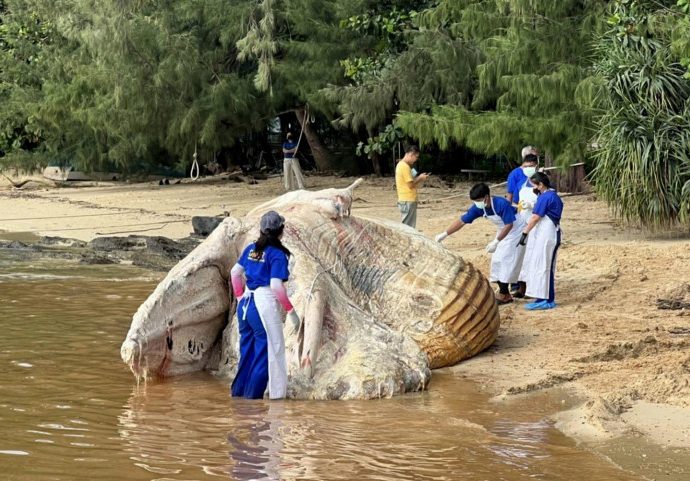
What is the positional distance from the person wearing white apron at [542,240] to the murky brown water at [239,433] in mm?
2478

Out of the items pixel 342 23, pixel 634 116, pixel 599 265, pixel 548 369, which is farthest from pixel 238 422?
pixel 342 23

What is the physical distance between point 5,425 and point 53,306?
210 inches

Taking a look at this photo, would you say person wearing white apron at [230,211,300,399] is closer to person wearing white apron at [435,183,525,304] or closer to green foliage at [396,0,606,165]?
person wearing white apron at [435,183,525,304]

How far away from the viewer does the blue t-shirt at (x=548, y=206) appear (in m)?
11.8

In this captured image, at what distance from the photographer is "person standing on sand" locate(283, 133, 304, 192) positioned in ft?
86.4

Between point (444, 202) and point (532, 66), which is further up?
point (532, 66)

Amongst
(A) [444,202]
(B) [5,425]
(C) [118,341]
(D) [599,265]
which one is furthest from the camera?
(A) [444,202]

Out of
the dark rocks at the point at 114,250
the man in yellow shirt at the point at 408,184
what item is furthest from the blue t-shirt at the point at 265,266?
the dark rocks at the point at 114,250

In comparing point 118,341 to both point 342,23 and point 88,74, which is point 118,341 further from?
point 88,74

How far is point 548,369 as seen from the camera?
9656 mm

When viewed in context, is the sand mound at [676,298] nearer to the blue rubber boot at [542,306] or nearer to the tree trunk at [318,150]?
the blue rubber boot at [542,306]

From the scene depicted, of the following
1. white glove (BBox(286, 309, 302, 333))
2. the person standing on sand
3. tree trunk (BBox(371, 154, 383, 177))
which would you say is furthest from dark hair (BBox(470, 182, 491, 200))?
tree trunk (BBox(371, 154, 383, 177))

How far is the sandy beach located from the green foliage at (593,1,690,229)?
24.8 inches

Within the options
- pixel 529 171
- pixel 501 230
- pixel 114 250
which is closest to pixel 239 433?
pixel 501 230
